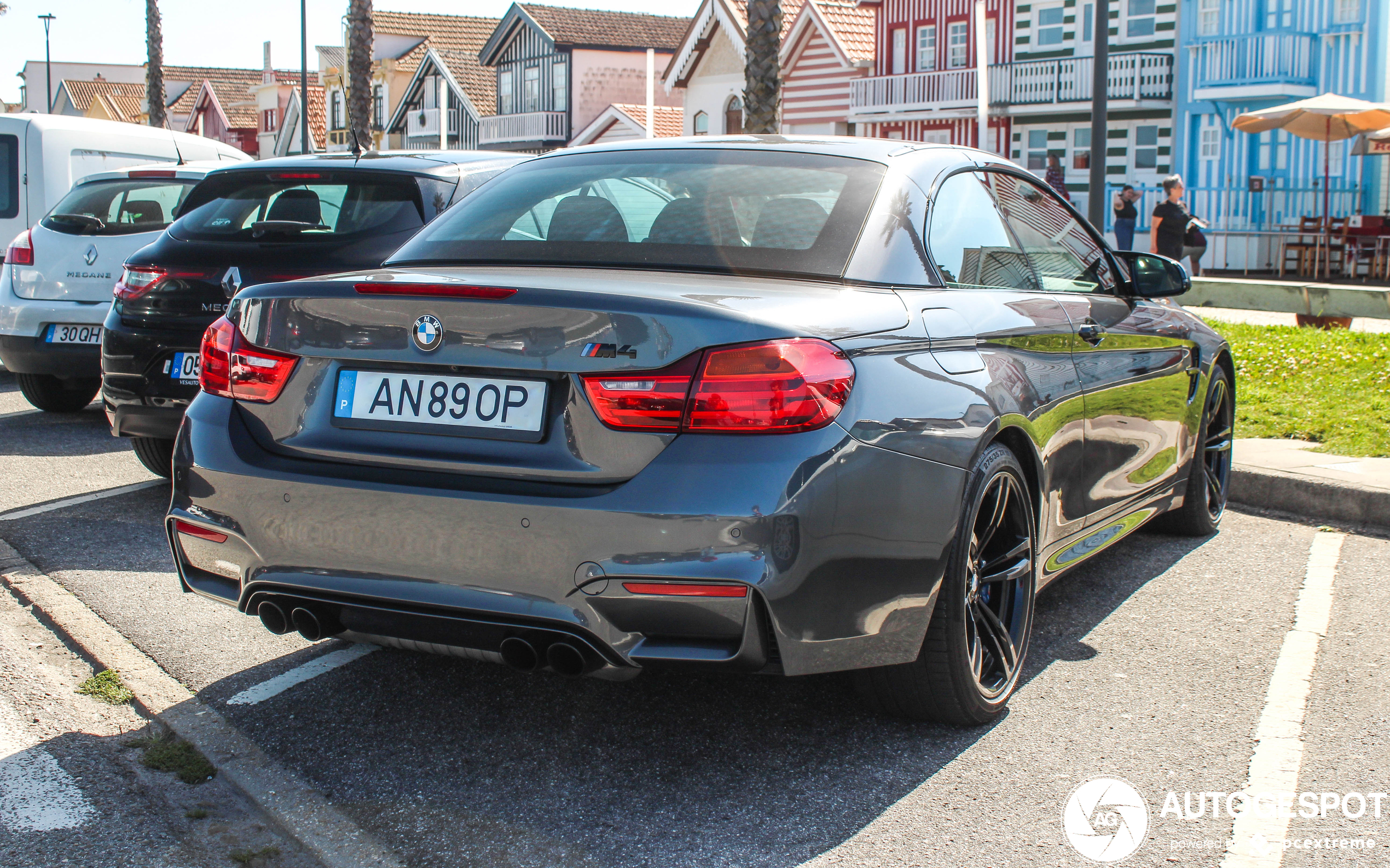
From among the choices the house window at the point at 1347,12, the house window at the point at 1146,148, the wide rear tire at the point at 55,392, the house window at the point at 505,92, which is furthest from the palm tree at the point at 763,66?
the house window at the point at 505,92

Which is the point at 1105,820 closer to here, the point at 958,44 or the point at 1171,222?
the point at 1171,222

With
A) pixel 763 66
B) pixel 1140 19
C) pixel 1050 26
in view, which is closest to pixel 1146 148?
pixel 1140 19

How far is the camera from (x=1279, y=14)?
29.3m

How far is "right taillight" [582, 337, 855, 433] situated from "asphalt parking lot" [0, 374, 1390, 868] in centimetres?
87

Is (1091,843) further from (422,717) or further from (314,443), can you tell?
(314,443)

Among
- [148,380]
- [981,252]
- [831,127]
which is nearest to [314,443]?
[981,252]

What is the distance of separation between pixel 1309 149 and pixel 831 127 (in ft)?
54.6

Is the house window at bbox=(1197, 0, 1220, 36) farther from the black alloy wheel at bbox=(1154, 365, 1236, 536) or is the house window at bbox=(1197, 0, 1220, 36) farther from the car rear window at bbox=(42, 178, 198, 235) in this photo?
the black alloy wheel at bbox=(1154, 365, 1236, 536)

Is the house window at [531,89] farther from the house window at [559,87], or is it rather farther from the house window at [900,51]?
the house window at [900,51]

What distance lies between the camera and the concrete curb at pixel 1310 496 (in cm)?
612

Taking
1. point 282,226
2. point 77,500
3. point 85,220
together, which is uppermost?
point 85,220

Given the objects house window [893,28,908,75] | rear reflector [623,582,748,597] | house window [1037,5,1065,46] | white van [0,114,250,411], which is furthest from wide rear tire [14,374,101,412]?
house window [893,28,908,75]

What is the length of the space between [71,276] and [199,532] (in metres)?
6.18

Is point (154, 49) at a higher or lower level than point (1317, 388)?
higher
